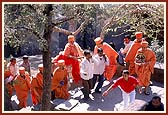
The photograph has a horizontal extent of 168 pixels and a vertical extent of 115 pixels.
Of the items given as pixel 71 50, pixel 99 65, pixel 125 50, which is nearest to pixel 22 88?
pixel 71 50

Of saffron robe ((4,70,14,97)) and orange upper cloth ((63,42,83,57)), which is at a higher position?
orange upper cloth ((63,42,83,57))

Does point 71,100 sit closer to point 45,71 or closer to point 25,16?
point 45,71

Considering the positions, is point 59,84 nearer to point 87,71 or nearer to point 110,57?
point 87,71

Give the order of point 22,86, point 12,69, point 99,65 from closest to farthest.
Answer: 1. point 22,86
2. point 99,65
3. point 12,69

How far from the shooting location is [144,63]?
9.79 meters

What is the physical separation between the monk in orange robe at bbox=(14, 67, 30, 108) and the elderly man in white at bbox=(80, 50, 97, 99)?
1.19 meters

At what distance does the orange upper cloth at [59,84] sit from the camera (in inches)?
375

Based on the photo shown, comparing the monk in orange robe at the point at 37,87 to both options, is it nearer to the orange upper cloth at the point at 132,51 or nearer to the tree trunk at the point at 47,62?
the tree trunk at the point at 47,62

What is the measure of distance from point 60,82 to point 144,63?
1.89 meters

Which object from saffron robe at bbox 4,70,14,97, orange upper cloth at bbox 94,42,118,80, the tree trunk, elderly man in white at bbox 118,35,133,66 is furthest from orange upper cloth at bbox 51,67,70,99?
elderly man in white at bbox 118,35,133,66

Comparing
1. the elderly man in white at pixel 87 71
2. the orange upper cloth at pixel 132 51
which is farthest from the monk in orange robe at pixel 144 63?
the elderly man in white at pixel 87 71

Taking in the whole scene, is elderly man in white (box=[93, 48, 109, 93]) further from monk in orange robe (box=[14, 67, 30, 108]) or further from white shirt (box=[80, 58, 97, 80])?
monk in orange robe (box=[14, 67, 30, 108])

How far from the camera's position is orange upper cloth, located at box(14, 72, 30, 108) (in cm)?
949

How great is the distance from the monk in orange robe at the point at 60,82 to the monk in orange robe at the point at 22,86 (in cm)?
56
